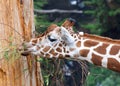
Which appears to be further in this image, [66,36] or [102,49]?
[102,49]

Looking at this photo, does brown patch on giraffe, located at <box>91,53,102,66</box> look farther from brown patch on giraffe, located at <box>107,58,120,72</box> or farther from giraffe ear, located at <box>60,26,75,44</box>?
giraffe ear, located at <box>60,26,75,44</box>

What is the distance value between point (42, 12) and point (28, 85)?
18.1ft

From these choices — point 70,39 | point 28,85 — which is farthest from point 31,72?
point 70,39

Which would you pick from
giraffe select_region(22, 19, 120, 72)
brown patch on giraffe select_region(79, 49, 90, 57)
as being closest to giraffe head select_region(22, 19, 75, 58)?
giraffe select_region(22, 19, 120, 72)

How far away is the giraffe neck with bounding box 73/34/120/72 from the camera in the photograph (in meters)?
4.46

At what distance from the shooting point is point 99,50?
449 cm

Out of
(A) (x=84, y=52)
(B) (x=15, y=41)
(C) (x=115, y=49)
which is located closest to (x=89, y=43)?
(A) (x=84, y=52)

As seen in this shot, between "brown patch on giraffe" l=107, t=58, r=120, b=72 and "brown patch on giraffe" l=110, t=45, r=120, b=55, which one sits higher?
"brown patch on giraffe" l=110, t=45, r=120, b=55

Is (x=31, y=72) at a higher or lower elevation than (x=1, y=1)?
lower

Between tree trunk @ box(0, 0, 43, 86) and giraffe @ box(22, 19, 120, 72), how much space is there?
0.33ft

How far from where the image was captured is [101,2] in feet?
29.4

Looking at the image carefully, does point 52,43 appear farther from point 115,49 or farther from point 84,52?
point 115,49

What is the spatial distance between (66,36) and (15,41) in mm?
374

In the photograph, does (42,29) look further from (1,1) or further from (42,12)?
(42,12)
